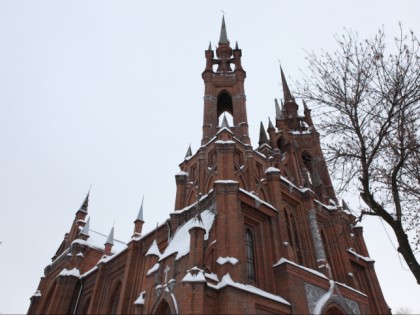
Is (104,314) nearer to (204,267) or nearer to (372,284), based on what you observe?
(204,267)

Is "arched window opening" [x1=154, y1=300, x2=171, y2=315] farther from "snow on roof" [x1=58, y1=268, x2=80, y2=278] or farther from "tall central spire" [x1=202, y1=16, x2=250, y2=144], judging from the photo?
"snow on roof" [x1=58, y1=268, x2=80, y2=278]

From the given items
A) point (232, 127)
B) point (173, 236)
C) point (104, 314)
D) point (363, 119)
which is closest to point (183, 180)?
point (173, 236)

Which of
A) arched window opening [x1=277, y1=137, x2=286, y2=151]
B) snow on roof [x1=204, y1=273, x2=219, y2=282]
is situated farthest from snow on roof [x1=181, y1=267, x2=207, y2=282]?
arched window opening [x1=277, y1=137, x2=286, y2=151]

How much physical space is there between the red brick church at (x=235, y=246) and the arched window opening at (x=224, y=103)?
0.07 meters

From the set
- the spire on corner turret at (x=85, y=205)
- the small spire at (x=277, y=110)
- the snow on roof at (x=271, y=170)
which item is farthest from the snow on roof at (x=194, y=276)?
the spire on corner turret at (x=85, y=205)

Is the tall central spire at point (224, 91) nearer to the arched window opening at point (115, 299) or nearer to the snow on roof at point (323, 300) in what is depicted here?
the snow on roof at point (323, 300)

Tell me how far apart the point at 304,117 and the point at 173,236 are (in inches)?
700

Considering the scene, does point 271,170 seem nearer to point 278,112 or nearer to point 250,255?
point 250,255

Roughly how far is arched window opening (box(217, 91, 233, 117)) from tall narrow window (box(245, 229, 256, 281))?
10936 millimetres

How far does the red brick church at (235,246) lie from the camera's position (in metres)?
12.7

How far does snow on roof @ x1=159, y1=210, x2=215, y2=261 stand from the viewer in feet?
44.1

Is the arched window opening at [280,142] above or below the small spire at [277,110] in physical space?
below

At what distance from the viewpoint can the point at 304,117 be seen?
97.8ft

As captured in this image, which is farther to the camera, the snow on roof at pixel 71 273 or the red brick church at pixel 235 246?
the snow on roof at pixel 71 273
